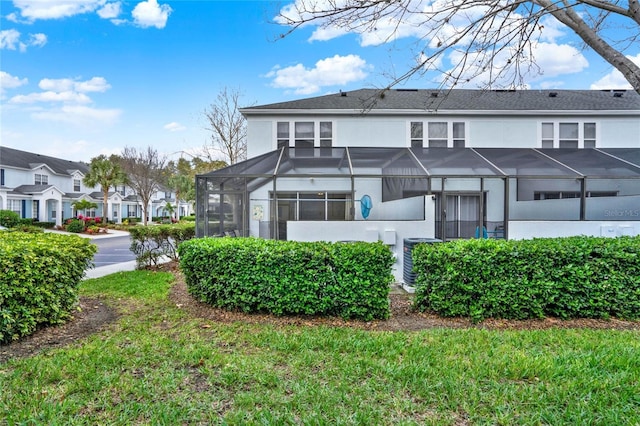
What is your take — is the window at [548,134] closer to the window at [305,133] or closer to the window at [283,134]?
the window at [305,133]

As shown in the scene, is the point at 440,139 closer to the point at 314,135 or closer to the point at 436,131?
the point at 436,131

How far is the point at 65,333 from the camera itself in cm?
410

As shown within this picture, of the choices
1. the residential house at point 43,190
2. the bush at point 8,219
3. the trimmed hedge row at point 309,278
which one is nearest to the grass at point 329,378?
the trimmed hedge row at point 309,278

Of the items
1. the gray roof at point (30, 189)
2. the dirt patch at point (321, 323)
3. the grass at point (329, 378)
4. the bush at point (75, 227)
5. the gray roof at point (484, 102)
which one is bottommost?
the dirt patch at point (321, 323)

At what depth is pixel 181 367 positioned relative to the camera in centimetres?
312

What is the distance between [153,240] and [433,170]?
28.8 ft

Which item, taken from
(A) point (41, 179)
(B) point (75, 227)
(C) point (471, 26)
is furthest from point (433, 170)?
(A) point (41, 179)

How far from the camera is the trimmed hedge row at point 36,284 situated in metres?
3.68

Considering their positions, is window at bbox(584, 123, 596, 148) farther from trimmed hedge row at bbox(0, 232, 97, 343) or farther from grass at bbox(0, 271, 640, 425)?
trimmed hedge row at bbox(0, 232, 97, 343)

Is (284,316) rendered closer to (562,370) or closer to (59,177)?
(562,370)

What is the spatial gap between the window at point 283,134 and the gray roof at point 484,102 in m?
0.61

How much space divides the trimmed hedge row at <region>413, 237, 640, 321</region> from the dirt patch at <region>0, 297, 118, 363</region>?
4.86 m

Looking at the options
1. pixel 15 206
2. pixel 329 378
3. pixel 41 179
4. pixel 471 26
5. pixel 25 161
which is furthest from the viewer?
pixel 41 179

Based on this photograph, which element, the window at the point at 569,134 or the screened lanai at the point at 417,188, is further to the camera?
the window at the point at 569,134
